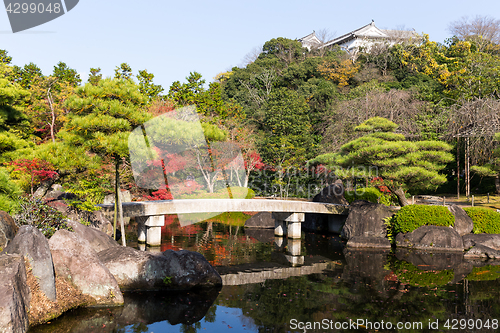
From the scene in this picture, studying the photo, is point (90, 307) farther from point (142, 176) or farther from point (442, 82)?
point (442, 82)

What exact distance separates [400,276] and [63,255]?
29.8 feet

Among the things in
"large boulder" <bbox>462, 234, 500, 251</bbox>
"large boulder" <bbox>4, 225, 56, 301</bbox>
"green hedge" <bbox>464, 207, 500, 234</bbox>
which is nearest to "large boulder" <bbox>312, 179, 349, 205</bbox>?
"green hedge" <bbox>464, 207, 500, 234</bbox>

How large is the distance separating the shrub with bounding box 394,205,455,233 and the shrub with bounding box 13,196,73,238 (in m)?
12.7

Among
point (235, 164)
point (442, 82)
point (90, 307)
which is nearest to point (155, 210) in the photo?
point (90, 307)

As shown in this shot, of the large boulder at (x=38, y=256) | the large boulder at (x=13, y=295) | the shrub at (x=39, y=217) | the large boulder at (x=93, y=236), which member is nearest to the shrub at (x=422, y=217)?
the large boulder at (x=93, y=236)

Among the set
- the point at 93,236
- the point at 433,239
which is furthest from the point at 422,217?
the point at 93,236

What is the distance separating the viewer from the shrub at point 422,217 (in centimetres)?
1510

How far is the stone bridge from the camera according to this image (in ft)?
47.1

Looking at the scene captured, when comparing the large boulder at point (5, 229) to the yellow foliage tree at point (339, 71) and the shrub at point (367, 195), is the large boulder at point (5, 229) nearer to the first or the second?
the shrub at point (367, 195)

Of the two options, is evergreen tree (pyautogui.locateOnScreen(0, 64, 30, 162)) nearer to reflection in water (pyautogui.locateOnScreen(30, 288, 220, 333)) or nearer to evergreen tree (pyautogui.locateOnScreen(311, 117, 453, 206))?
reflection in water (pyautogui.locateOnScreen(30, 288, 220, 333))

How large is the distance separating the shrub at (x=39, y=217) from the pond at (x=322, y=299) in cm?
291

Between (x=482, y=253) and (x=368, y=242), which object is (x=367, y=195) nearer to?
(x=368, y=242)

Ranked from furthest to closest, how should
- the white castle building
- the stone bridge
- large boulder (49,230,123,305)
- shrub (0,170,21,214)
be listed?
1. the white castle building
2. the stone bridge
3. shrub (0,170,21,214)
4. large boulder (49,230,123,305)

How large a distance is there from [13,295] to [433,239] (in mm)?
14277
